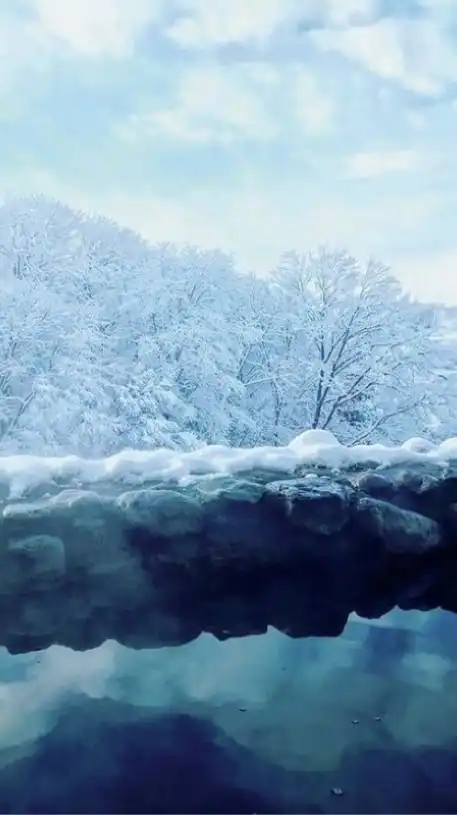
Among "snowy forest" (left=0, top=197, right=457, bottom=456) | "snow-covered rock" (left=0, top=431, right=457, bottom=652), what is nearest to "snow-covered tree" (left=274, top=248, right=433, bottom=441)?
"snowy forest" (left=0, top=197, right=457, bottom=456)

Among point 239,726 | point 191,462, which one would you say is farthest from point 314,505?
point 239,726

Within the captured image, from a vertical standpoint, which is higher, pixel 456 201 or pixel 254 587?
pixel 456 201

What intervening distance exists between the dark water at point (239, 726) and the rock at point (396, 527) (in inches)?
10.4

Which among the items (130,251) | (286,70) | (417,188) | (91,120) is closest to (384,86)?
(286,70)

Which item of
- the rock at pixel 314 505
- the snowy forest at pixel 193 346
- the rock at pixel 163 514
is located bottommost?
the rock at pixel 163 514

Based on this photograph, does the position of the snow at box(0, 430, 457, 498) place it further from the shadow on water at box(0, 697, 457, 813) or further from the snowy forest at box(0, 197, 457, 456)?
the snowy forest at box(0, 197, 457, 456)

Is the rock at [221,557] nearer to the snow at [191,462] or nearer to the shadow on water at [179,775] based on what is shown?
the snow at [191,462]

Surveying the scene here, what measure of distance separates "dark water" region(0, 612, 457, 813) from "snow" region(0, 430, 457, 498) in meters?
0.52

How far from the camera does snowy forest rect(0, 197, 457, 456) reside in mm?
9570

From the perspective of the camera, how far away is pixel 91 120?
6.46 m

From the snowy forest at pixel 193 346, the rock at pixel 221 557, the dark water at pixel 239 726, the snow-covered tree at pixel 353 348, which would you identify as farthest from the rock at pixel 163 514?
the snow-covered tree at pixel 353 348

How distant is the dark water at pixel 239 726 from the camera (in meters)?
1.94

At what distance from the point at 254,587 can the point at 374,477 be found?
54cm

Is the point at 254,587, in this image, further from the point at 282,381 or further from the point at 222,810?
the point at 282,381
